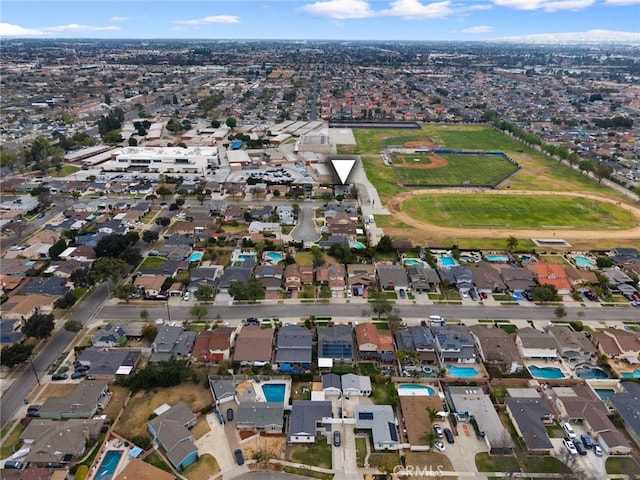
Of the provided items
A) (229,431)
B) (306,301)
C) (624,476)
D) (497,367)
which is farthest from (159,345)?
(624,476)

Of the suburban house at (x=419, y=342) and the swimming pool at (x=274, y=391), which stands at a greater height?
the suburban house at (x=419, y=342)

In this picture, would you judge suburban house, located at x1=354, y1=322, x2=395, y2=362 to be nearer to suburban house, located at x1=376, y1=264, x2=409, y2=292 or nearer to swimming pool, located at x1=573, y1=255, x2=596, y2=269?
suburban house, located at x1=376, y1=264, x2=409, y2=292

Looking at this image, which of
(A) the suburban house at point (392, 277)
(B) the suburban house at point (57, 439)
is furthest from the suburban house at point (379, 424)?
(B) the suburban house at point (57, 439)

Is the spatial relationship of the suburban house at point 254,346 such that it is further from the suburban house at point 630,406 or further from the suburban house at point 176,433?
the suburban house at point 630,406

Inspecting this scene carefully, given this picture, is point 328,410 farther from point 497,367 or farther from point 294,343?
point 497,367
